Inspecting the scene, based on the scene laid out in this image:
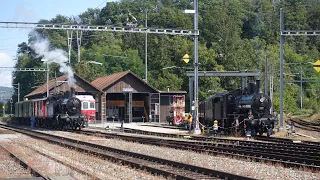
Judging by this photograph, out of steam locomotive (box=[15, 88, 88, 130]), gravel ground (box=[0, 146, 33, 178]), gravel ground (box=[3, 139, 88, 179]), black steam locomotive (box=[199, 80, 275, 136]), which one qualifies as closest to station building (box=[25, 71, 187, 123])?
steam locomotive (box=[15, 88, 88, 130])

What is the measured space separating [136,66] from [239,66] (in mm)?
17767

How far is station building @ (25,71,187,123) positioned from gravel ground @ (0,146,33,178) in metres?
39.2

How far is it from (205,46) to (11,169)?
83.5 meters

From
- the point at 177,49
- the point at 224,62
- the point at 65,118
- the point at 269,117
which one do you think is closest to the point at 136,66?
the point at 177,49

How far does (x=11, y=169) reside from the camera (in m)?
15.4

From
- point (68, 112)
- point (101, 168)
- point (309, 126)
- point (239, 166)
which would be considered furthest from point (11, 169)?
point (309, 126)

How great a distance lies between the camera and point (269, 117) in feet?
99.6

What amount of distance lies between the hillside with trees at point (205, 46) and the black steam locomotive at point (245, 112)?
1042 inches

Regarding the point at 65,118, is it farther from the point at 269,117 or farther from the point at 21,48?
the point at 21,48

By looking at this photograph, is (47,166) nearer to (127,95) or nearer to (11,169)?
(11,169)

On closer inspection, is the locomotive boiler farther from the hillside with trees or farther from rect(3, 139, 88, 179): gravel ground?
rect(3, 139, 88, 179): gravel ground

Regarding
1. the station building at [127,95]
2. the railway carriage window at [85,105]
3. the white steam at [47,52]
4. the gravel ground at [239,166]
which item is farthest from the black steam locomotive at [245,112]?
the station building at [127,95]

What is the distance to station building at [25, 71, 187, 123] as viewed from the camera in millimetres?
58406

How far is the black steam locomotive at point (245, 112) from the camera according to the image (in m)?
29.8
